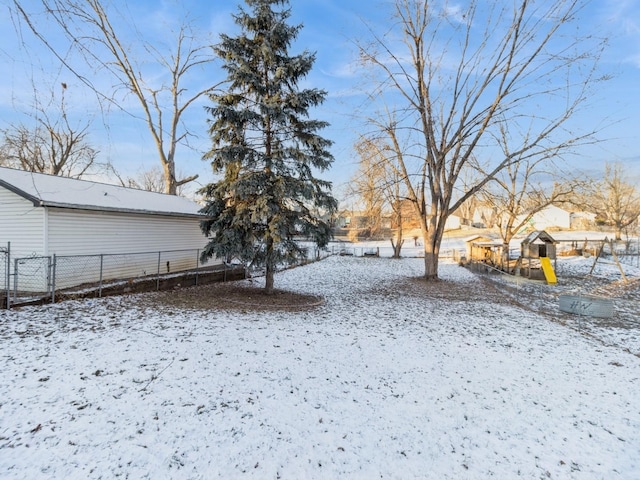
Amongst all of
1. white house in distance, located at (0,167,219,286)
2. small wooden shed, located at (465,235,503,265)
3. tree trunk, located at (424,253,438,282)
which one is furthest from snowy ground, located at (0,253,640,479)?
small wooden shed, located at (465,235,503,265)

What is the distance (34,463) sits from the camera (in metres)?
2.64

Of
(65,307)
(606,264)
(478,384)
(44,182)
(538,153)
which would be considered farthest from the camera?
(606,264)

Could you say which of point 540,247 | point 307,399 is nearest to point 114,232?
point 307,399

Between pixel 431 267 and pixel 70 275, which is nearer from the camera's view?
pixel 70 275

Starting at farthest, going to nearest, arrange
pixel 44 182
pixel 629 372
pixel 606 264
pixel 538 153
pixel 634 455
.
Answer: pixel 606 264 → pixel 538 153 → pixel 44 182 → pixel 629 372 → pixel 634 455

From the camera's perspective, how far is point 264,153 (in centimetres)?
909

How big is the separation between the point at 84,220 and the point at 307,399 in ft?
32.0

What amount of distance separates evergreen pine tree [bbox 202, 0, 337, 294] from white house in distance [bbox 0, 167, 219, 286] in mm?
4033

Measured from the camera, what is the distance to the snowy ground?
283 centimetres

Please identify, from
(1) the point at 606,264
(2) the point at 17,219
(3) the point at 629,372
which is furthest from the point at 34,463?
(1) the point at 606,264

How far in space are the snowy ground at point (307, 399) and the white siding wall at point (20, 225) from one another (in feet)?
10.2

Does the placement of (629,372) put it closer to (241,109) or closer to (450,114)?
(241,109)

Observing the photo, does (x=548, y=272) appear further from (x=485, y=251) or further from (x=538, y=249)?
(x=485, y=251)

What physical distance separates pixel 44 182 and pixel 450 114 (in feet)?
48.5
